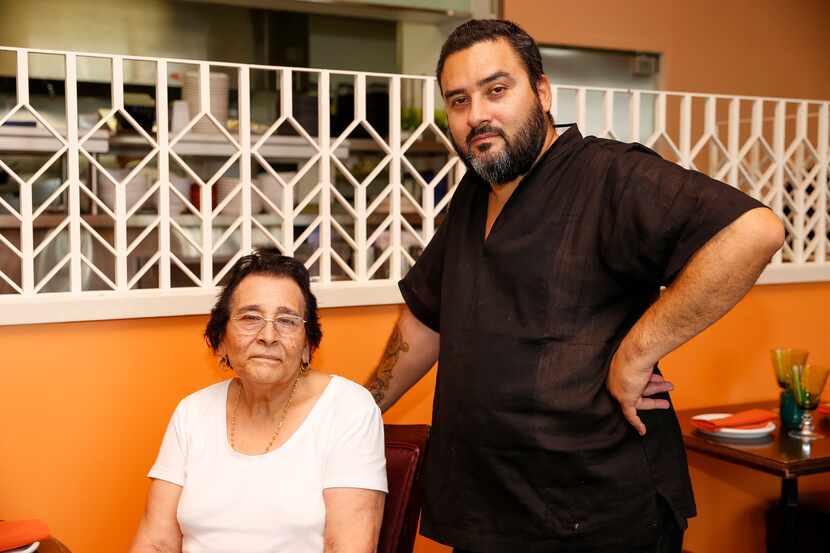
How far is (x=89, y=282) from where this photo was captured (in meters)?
4.16

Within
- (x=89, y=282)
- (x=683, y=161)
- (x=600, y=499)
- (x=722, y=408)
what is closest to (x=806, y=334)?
(x=722, y=408)

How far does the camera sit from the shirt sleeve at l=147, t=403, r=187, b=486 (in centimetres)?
206

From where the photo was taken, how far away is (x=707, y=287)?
167 centimetres

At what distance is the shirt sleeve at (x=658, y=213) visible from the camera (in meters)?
1.66

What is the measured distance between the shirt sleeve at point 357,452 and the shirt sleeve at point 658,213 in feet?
1.92

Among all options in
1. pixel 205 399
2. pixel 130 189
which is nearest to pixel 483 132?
pixel 205 399

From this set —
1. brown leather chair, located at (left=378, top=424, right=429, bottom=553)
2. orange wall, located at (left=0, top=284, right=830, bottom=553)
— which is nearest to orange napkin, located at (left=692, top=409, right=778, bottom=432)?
orange wall, located at (left=0, top=284, right=830, bottom=553)

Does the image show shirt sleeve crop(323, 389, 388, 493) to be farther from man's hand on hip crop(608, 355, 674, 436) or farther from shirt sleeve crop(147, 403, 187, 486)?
man's hand on hip crop(608, 355, 674, 436)

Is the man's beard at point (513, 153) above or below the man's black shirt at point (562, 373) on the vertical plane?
above

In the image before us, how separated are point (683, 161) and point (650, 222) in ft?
5.45

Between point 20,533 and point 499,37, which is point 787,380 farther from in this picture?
point 20,533

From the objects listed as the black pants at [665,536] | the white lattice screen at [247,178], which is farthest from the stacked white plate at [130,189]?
the black pants at [665,536]

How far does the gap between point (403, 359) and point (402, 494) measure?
32 cm

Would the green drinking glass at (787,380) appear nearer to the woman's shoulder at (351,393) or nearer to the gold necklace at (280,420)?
the woman's shoulder at (351,393)
